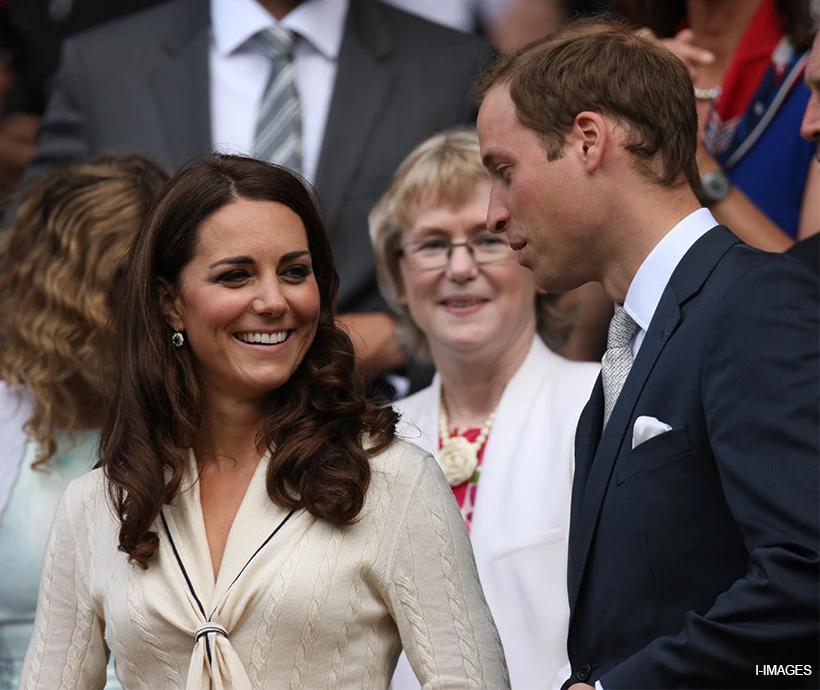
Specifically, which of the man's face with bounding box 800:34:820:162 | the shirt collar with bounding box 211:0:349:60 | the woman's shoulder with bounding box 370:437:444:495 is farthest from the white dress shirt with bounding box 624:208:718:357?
the shirt collar with bounding box 211:0:349:60

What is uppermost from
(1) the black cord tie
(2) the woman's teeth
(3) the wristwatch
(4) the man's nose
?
(4) the man's nose

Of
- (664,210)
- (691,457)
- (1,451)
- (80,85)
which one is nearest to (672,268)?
(664,210)

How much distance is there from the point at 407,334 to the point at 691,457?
2016 mm

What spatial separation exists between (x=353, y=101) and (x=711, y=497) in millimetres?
2597

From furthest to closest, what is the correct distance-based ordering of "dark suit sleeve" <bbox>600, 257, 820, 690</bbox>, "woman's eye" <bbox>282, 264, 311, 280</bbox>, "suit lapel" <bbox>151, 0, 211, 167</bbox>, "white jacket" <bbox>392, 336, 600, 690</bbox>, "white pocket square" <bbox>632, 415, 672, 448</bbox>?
"suit lapel" <bbox>151, 0, 211, 167</bbox>, "white jacket" <bbox>392, 336, 600, 690</bbox>, "woman's eye" <bbox>282, 264, 311, 280</bbox>, "white pocket square" <bbox>632, 415, 672, 448</bbox>, "dark suit sleeve" <bbox>600, 257, 820, 690</bbox>

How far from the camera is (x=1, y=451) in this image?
3.85m

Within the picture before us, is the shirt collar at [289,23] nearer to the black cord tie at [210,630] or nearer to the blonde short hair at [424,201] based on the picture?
the blonde short hair at [424,201]

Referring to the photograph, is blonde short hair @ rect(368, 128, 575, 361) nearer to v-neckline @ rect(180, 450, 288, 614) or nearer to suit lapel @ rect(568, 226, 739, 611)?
v-neckline @ rect(180, 450, 288, 614)

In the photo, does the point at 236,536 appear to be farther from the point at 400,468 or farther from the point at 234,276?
the point at 234,276

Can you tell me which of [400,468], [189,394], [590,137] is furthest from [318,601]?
[590,137]

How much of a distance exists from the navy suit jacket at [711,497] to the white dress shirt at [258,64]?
2382mm

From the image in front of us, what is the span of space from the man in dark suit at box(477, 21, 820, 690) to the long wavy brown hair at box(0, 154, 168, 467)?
4.68 ft

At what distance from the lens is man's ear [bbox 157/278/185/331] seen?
3062 mm

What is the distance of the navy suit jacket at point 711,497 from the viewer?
218 centimetres
